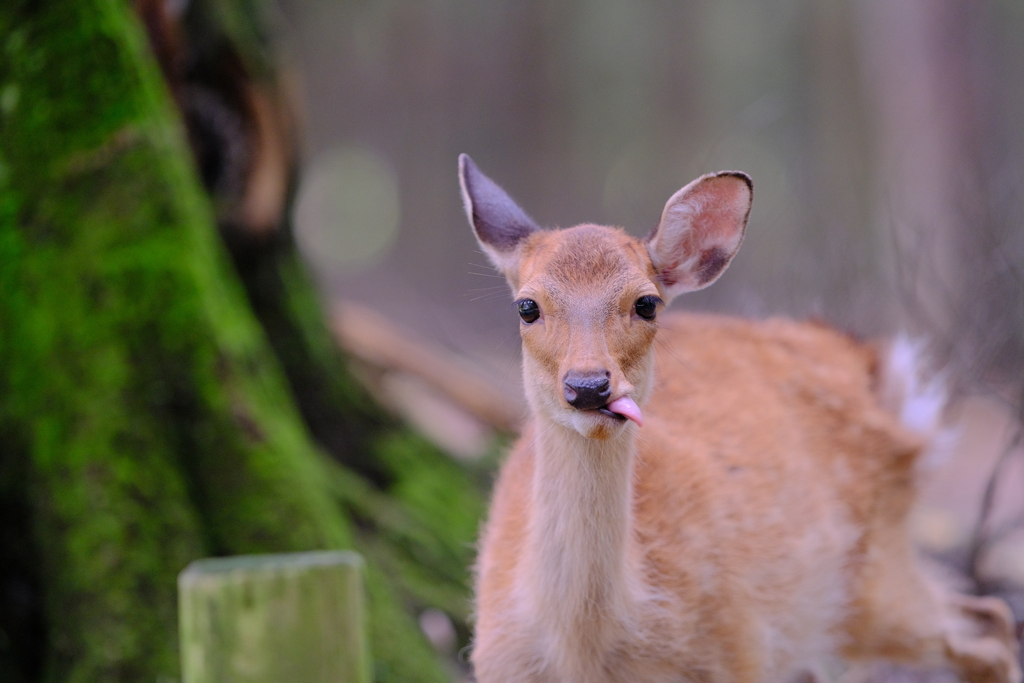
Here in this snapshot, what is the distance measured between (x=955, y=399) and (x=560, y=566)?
3656 millimetres

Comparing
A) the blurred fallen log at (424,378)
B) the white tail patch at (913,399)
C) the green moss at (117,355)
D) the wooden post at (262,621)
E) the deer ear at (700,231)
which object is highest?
the white tail patch at (913,399)

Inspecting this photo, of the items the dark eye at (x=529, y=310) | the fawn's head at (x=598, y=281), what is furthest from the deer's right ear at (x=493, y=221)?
the dark eye at (x=529, y=310)

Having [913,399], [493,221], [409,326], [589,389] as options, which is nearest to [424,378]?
[913,399]

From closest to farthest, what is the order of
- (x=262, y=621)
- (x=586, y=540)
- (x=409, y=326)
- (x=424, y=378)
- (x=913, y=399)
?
(x=262, y=621), (x=586, y=540), (x=913, y=399), (x=424, y=378), (x=409, y=326)

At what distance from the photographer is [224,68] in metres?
6.48

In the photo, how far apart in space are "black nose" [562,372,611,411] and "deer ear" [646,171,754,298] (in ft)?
2.30

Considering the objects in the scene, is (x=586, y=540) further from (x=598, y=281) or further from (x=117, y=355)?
(x=117, y=355)

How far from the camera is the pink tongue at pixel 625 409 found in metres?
2.84

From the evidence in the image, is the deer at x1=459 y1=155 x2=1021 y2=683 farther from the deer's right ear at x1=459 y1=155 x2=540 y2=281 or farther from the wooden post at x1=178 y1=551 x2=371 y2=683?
the wooden post at x1=178 y1=551 x2=371 y2=683

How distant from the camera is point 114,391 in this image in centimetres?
438

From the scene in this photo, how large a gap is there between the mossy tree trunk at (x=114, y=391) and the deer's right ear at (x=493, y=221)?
1697 mm

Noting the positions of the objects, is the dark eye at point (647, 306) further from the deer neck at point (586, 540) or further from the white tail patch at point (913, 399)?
the white tail patch at point (913, 399)

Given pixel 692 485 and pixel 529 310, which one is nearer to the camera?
pixel 529 310

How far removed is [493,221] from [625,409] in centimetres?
100
